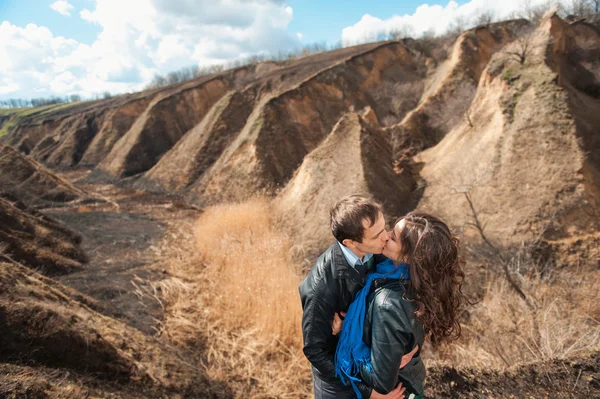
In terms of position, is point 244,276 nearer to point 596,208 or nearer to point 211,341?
point 211,341

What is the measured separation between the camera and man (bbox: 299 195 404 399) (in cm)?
194

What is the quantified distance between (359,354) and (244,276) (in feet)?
15.7

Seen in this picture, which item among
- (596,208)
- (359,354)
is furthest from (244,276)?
(596,208)

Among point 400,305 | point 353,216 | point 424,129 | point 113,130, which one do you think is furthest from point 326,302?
point 113,130

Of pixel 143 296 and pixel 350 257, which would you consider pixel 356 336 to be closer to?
pixel 350 257

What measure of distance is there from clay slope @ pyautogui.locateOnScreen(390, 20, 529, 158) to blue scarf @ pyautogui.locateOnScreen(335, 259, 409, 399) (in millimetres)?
11619

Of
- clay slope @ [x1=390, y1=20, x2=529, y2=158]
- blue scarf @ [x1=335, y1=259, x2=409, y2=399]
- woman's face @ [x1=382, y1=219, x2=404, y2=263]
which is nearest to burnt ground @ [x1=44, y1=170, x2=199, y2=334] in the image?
blue scarf @ [x1=335, y1=259, x2=409, y2=399]

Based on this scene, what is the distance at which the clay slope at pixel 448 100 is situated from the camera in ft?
47.6

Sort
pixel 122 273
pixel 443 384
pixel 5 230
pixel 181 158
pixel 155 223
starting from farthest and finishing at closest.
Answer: pixel 181 158 < pixel 155 223 < pixel 122 273 < pixel 5 230 < pixel 443 384

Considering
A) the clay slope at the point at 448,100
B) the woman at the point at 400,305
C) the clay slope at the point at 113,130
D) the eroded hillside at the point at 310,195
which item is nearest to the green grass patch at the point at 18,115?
the clay slope at the point at 113,130

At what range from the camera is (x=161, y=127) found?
26672 mm

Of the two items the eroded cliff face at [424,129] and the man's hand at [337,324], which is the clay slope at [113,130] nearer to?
the eroded cliff face at [424,129]

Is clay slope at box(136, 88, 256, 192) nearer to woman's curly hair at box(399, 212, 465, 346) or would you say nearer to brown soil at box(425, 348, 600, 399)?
brown soil at box(425, 348, 600, 399)

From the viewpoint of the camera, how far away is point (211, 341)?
19.1 ft
